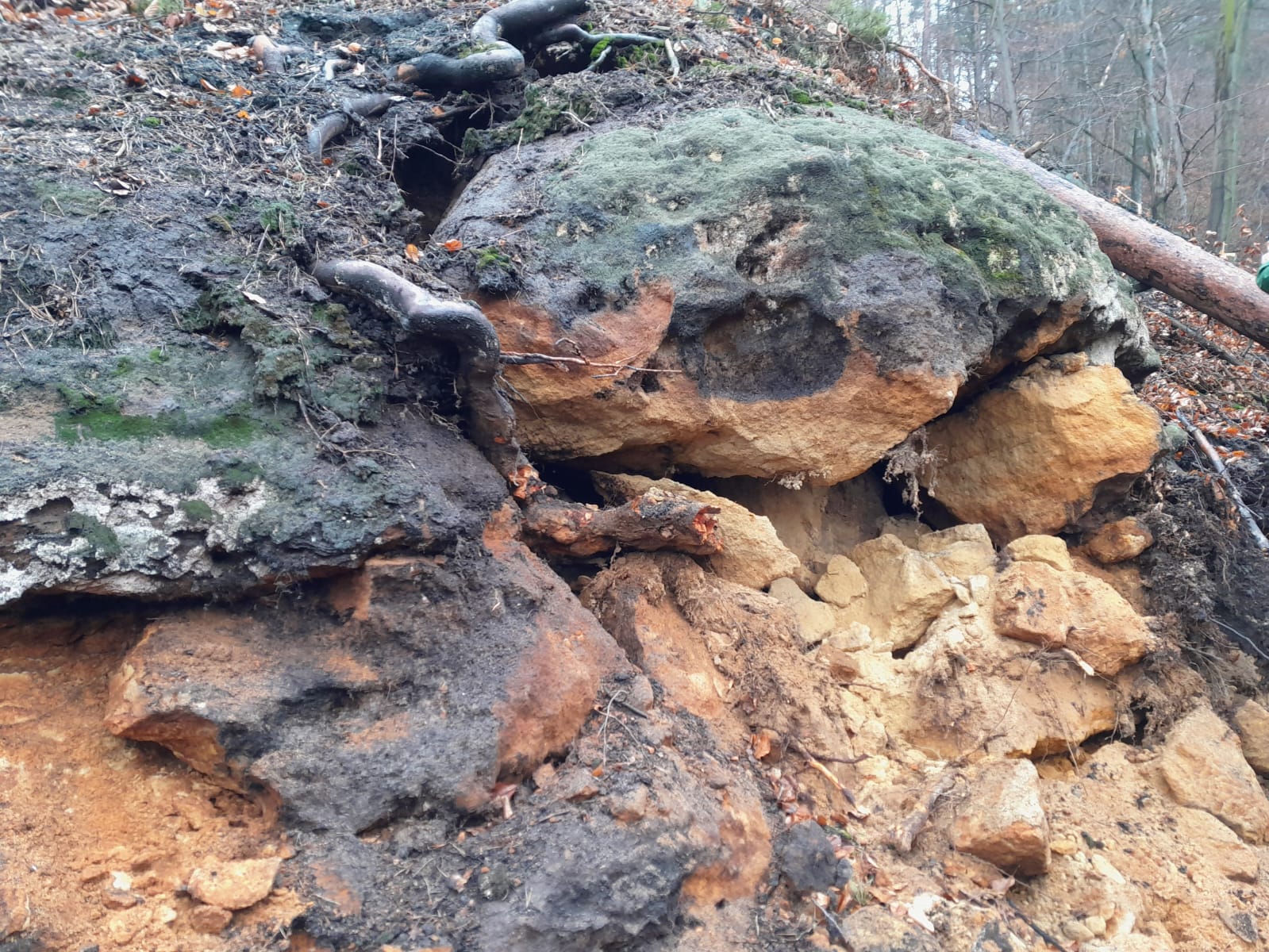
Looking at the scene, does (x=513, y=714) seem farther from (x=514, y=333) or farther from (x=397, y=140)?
(x=397, y=140)

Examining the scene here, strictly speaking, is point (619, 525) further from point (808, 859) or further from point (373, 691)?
point (808, 859)

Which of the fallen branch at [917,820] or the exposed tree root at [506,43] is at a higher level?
the exposed tree root at [506,43]

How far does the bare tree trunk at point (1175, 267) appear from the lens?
18.0 feet

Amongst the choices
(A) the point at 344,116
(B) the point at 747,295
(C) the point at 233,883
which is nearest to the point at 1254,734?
(B) the point at 747,295

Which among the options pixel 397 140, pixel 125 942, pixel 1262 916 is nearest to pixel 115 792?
pixel 125 942

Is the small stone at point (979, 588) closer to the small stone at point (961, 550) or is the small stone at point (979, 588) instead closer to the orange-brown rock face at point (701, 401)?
the small stone at point (961, 550)

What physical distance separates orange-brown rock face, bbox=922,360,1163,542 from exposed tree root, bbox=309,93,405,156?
3602 millimetres

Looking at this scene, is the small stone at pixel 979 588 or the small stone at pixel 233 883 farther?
the small stone at pixel 979 588

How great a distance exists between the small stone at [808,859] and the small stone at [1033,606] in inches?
57.6

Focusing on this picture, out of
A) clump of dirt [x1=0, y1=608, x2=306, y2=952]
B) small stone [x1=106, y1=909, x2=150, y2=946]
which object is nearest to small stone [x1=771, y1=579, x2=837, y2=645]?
clump of dirt [x1=0, y1=608, x2=306, y2=952]

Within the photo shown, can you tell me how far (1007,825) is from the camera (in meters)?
2.84

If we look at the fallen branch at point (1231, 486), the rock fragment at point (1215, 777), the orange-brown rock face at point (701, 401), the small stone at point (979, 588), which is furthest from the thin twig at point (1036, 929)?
the fallen branch at point (1231, 486)

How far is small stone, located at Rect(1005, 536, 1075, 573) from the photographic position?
3.94 metres

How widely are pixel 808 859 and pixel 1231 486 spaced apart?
3436 millimetres
